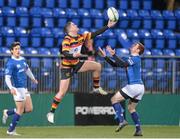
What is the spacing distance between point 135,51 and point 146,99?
471 cm

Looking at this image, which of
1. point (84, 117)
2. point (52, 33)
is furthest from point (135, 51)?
point (52, 33)

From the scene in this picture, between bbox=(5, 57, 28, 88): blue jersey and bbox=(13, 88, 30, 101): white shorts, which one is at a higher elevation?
bbox=(5, 57, 28, 88): blue jersey

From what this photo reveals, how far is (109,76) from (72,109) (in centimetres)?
141

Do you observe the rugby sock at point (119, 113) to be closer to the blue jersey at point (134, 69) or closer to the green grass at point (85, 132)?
the green grass at point (85, 132)

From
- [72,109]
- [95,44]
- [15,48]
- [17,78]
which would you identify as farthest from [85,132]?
[95,44]

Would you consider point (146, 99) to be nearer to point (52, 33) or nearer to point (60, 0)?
point (52, 33)

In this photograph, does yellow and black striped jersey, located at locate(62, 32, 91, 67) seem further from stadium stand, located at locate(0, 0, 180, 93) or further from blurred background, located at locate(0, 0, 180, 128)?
stadium stand, located at locate(0, 0, 180, 93)

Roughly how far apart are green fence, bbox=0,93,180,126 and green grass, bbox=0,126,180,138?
0.50 m

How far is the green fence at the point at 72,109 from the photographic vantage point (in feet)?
60.0

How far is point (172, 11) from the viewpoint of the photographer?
26.1 meters

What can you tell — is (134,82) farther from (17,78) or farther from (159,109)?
(159,109)

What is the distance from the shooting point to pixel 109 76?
739 inches

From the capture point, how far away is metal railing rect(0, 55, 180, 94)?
18.3m

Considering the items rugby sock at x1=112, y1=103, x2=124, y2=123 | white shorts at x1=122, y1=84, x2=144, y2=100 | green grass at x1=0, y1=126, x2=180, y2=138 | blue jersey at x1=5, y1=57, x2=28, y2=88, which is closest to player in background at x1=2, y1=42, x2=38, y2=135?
blue jersey at x1=5, y1=57, x2=28, y2=88
